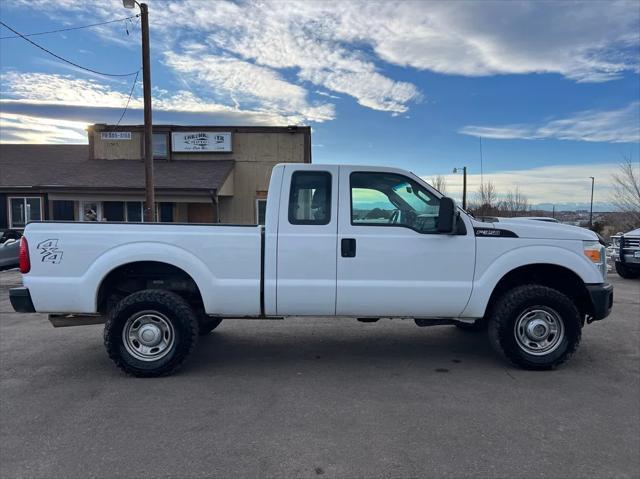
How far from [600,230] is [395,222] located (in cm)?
3794

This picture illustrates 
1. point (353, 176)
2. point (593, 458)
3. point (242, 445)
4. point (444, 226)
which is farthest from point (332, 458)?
point (353, 176)

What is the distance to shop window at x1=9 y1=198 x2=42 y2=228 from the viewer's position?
2097 cm

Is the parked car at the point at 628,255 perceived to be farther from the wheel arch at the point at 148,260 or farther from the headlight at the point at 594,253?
the wheel arch at the point at 148,260

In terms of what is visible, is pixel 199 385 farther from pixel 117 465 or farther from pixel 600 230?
pixel 600 230

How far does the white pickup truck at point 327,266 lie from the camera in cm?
477

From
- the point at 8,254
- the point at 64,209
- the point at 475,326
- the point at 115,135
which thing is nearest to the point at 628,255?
the point at 475,326

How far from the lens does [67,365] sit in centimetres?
527

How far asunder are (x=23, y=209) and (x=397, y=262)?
21294mm

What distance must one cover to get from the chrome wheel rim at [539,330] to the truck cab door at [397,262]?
2.21ft

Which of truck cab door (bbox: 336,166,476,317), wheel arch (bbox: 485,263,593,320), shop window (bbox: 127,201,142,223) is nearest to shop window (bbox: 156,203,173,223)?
shop window (bbox: 127,201,142,223)

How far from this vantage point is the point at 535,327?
493 cm

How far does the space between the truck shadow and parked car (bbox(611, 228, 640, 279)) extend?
8160 millimetres

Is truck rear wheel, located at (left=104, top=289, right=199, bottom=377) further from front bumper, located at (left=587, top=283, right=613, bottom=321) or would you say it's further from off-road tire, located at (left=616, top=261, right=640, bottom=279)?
off-road tire, located at (left=616, top=261, right=640, bottom=279)

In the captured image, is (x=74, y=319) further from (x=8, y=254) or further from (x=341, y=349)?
(x=8, y=254)
